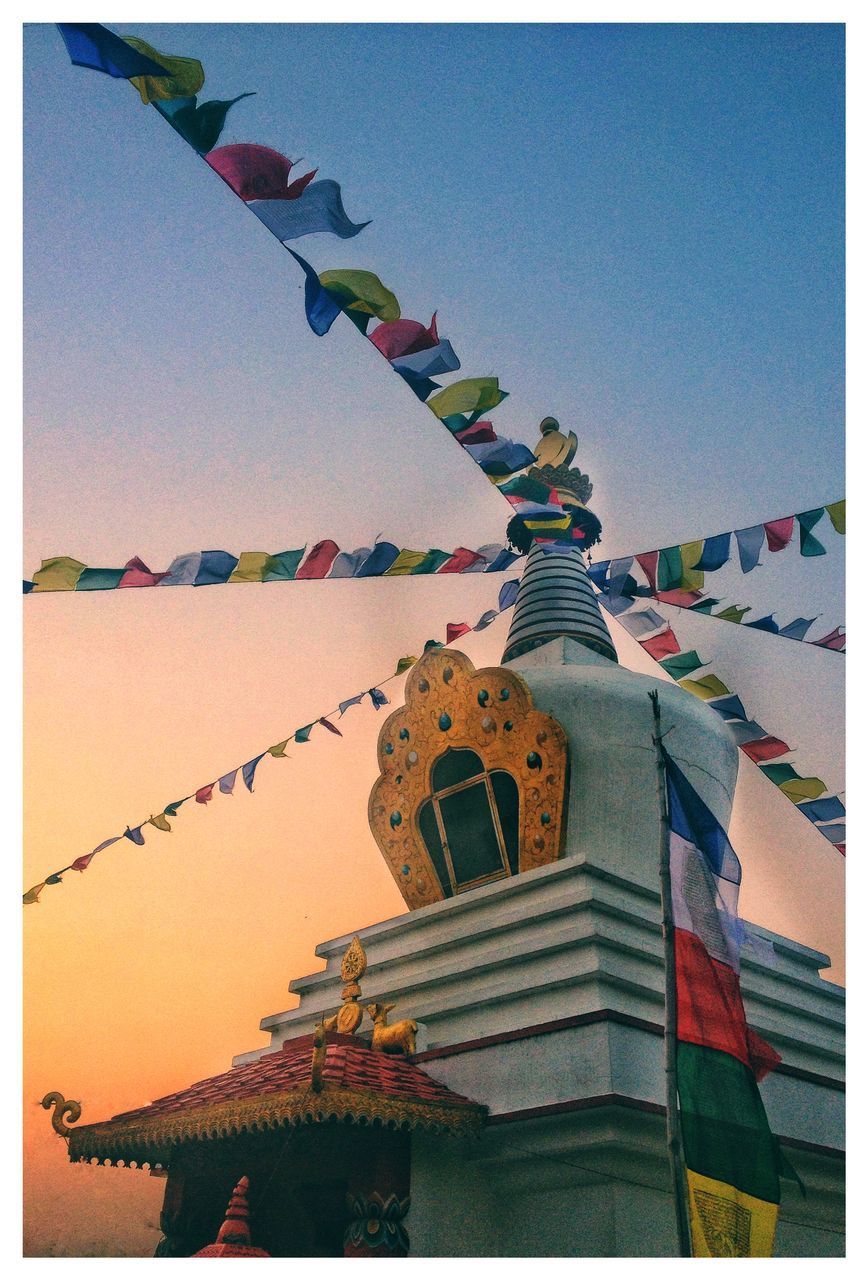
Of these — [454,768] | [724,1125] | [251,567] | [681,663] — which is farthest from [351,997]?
[681,663]

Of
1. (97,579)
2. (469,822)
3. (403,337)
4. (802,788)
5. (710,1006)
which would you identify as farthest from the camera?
(469,822)

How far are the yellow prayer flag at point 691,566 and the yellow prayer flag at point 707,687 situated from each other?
2.96ft

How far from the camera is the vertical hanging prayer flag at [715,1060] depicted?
191 inches

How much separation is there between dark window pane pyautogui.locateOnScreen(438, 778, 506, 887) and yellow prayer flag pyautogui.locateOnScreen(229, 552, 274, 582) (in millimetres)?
2432

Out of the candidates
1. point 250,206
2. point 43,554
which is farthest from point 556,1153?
point 250,206

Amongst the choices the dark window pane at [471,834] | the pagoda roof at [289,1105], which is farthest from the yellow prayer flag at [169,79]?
the dark window pane at [471,834]

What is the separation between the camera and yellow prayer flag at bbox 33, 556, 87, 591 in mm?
6434

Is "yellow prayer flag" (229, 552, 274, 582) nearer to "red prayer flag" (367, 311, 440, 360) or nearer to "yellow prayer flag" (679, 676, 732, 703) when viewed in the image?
"red prayer flag" (367, 311, 440, 360)

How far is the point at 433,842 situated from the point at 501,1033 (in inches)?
83.4

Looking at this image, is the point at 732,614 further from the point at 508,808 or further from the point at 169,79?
the point at 169,79

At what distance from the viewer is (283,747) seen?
8.96m

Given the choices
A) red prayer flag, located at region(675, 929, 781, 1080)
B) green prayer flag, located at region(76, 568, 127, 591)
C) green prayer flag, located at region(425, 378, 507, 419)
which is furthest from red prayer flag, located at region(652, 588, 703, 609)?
green prayer flag, located at region(76, 568, 127, 591)

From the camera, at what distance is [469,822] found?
322 inches

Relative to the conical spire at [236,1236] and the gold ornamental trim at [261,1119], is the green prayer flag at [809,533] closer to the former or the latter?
the gold ornamental trim at [261,1119]
